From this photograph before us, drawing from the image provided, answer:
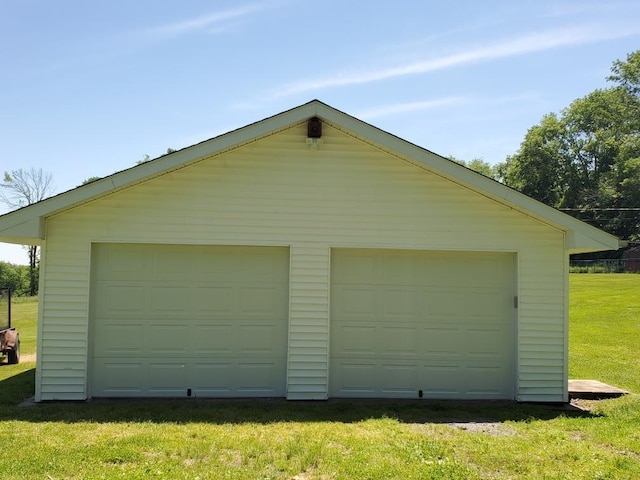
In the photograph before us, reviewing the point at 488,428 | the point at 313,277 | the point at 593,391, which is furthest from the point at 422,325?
the point at 593,391

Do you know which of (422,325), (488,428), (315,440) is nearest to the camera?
(315,440)

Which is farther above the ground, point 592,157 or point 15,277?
point 592,157

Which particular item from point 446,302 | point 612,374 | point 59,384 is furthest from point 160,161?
point 612,374

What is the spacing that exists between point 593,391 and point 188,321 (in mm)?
6310

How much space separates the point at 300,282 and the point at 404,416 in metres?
2.40

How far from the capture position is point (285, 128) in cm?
871

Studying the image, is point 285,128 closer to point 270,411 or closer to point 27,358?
point 270,411

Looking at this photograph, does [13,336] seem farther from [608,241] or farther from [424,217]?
[608,241]

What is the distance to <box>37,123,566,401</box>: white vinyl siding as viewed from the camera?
8492 millimetres

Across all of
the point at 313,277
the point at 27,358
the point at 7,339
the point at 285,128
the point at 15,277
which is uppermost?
the point at 285,128

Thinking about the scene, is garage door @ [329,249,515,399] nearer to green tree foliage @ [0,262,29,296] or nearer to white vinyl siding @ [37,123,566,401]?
white vinyl siding @ [37,123,566,401]

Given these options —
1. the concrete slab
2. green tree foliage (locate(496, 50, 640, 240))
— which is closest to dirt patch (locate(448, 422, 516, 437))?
the concrete slab

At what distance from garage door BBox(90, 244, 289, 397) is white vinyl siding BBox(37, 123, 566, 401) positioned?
0.26m

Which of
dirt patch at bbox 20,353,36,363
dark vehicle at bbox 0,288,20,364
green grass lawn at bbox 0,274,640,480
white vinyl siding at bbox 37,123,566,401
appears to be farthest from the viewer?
dirt patch at bbox 20,353,36,363
